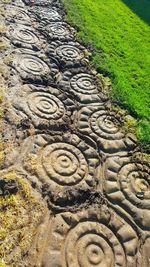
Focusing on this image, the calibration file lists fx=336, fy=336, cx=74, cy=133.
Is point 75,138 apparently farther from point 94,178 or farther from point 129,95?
→ point 129,95

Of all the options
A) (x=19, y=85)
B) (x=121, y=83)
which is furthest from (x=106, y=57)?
(x=19, y=85)

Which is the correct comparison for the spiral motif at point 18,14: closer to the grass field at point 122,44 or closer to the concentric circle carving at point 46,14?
the concentric circle carving at point 46,14

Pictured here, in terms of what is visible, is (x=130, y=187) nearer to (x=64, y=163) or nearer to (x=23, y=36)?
(x=64, y=163)

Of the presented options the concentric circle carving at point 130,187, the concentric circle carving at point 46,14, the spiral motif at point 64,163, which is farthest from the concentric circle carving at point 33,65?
the concentric circle carving at point 130,187

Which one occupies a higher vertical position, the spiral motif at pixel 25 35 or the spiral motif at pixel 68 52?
the spiral motif at pixel 68 52

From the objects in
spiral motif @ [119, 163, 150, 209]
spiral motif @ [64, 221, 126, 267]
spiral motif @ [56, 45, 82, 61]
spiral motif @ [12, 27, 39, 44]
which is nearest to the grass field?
spiral motif @ [56, 45, 82, 61]

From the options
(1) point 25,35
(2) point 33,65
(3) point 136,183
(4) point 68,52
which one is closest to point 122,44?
(4) point 68,52

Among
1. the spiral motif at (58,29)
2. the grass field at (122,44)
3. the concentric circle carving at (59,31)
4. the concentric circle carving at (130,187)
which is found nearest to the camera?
the concentric circle carving at (130,187)
